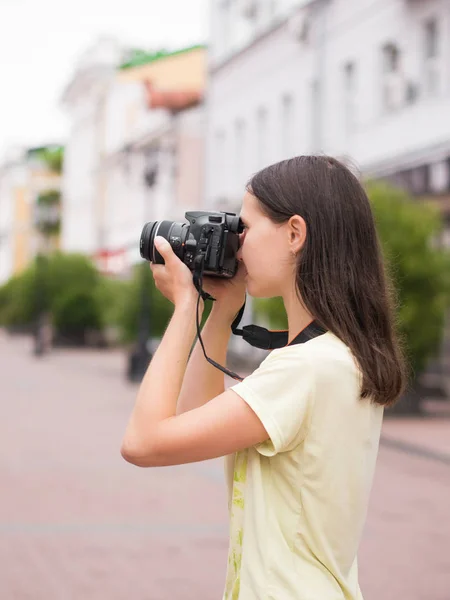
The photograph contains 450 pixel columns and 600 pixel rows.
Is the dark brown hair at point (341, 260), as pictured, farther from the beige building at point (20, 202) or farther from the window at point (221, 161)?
the beige building at point (20, 202)

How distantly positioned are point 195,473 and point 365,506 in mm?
9906

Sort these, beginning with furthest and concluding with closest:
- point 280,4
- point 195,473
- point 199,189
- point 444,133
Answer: point 199,189, point 280,4, point 444,133, point 195,473

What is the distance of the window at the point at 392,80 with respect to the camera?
960 inches

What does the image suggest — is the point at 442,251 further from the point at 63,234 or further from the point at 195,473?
the point at 63,234

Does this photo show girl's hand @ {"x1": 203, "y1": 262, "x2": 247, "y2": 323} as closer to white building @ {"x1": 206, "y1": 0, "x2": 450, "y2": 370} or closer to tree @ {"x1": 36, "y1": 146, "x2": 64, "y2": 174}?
white building @ {"x1": 206, "y1": 0, "x2": 450, "y2": 370}

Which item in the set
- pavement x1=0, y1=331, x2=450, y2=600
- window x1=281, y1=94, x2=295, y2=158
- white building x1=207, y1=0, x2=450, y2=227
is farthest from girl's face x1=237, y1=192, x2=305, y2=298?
window x1=281, y1=94, x2=295, y2=158

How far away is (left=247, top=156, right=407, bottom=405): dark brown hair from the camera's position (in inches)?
87.6

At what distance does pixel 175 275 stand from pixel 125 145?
33830 mm

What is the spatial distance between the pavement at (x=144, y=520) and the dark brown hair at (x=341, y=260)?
14.6 feet

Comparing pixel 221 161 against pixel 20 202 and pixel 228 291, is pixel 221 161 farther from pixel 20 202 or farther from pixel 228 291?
pixel 20 202

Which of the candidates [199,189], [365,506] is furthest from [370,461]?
[199,189]

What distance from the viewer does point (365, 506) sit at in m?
2.28

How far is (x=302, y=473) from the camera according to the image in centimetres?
216

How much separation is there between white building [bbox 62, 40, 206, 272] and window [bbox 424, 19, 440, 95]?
10.9m
